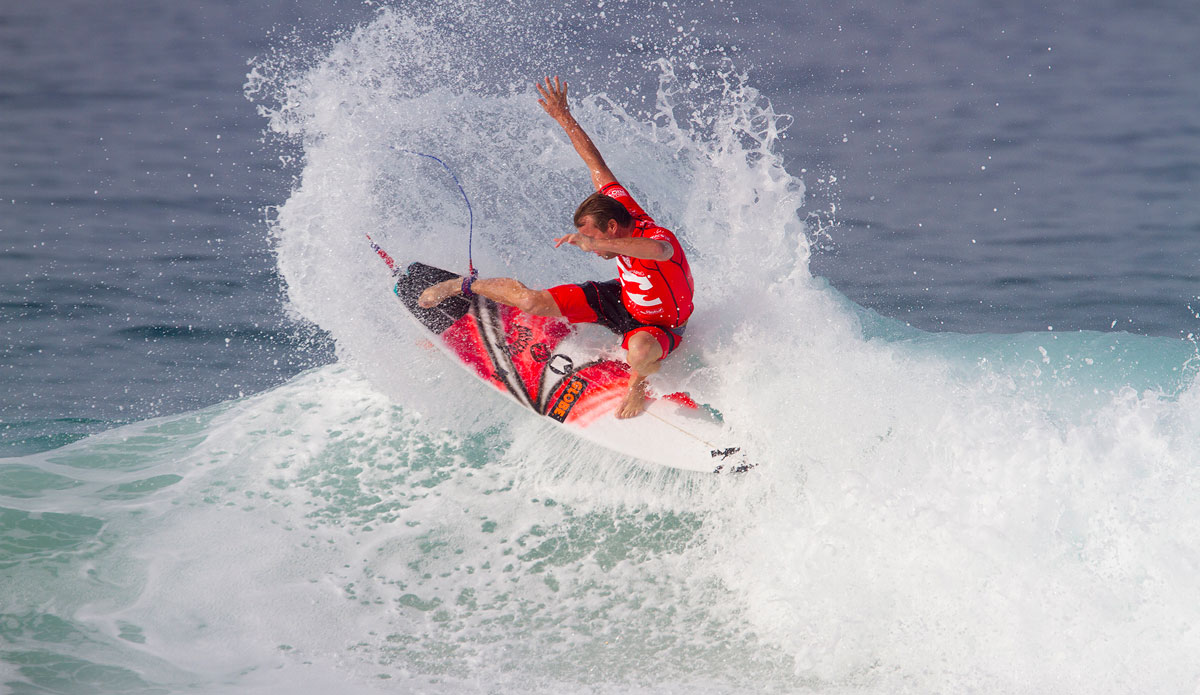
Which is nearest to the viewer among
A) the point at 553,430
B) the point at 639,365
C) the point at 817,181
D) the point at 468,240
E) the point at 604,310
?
the point at 639,365

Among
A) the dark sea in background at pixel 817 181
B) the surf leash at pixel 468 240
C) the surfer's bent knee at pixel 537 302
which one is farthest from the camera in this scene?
the dark sea in background at pixel 817 181

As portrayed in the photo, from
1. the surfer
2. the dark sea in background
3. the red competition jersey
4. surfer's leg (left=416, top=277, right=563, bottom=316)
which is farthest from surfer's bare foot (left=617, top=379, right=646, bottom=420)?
the dark sea in background

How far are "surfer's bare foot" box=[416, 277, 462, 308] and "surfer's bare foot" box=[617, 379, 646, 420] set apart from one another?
125 centimetres

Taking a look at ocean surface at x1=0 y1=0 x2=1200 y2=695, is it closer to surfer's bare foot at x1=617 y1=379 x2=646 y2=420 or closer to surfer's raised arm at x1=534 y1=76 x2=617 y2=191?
surfer's bare foot at x1=617 y1=379 x2=646 y2=420

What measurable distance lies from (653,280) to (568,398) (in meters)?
0.91

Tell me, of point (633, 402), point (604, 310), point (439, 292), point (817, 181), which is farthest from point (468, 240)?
point (817, 181)

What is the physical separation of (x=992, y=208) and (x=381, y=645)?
8.28 metres

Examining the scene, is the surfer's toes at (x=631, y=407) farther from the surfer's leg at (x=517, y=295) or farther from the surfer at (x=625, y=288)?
the surfer's leg at (x=517, y=295)

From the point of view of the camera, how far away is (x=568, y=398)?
522 cm

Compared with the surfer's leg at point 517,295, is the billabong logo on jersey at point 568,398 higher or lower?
lower

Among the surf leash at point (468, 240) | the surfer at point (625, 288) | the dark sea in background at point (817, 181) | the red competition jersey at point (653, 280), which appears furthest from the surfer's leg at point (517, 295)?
the dark sea in background at point (817, 181)

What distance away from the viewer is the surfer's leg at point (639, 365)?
15.9 ft

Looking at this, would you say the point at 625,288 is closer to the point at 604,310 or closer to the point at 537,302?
the point at 604,310

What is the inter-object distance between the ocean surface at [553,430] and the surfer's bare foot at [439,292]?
285 millimetres
